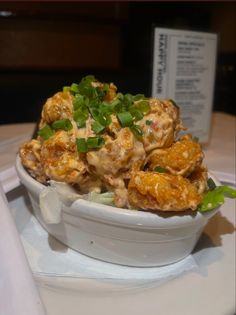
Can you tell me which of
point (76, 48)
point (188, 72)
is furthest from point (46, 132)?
point (76, 48)

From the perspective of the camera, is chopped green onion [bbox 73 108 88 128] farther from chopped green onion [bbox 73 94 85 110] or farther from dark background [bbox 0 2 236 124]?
dark background [bbox 0 2 236 124]

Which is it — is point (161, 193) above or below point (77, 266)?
above

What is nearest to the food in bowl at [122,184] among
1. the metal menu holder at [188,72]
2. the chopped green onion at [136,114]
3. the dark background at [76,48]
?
the chopped green onion at [136,114]

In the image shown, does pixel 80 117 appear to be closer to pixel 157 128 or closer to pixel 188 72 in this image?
pixel 157 128

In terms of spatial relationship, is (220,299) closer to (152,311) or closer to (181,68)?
(152,311)

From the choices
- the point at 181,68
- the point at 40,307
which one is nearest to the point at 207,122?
the point at 181,68

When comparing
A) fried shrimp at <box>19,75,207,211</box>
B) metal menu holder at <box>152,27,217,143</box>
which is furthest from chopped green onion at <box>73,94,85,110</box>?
metal menu holder at <box>152,27,217,143</box>

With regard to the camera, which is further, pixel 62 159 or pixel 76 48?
pixel 76 48
